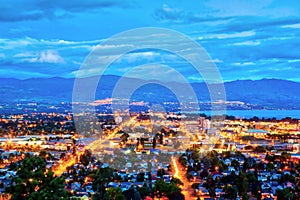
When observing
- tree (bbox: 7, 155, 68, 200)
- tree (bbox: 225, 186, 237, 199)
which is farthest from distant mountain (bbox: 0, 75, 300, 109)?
→ tree (bbox: 7, 155, 68, 200)

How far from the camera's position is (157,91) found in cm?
5278

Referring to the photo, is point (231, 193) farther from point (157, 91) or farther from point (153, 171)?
point (157, 91)

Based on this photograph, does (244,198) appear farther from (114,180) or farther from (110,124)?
(110,124)

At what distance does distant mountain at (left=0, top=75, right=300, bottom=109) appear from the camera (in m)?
61.1

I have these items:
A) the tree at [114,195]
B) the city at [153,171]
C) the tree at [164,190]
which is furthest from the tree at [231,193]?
the tree at [114,195]

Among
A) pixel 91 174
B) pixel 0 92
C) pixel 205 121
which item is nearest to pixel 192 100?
pixel 205 121

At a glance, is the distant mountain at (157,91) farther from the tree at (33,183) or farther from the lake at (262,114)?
the tree at (33,183)

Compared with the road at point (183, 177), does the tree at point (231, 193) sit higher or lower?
lower

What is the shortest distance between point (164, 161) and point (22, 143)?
10491mm

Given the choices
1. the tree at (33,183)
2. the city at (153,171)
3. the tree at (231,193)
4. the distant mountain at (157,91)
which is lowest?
the tree at (231,193)

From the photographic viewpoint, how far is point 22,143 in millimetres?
23734

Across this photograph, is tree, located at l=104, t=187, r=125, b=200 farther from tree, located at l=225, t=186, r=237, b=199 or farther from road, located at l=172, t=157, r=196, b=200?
tree, located at l=225, t=186, r=237, b=199

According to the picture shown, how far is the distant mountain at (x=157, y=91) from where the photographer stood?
61094mm

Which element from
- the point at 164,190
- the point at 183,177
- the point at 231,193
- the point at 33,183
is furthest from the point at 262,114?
the point at 33,183
